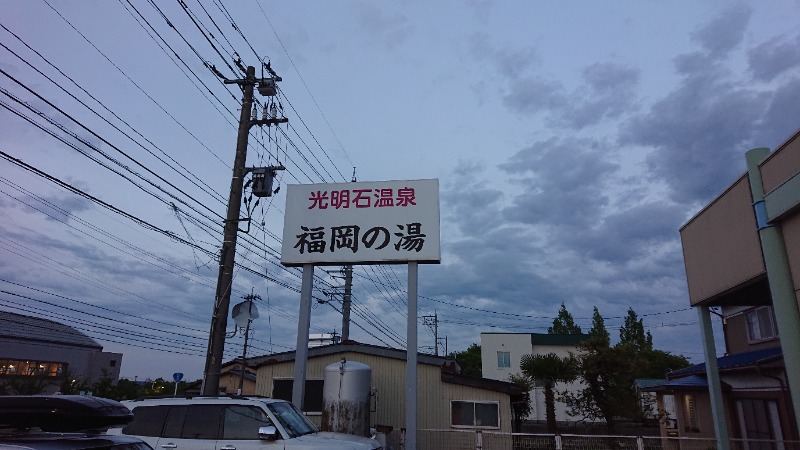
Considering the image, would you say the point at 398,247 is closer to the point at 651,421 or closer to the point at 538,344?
the point at 651,421

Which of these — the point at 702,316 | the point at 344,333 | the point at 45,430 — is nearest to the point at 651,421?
the point at 344,333

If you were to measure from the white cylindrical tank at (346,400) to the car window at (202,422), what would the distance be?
7.06 meters

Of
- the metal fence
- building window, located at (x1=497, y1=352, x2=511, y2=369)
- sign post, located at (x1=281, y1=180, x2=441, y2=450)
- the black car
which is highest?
sign post, located at (x1=281, y1=180, x2=441, y2=450)

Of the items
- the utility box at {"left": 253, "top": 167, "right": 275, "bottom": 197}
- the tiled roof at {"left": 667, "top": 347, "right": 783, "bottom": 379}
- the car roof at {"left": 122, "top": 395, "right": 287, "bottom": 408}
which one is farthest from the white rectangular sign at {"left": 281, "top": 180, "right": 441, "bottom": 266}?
the tiled roof at {"left": 667, "top": 347, "right": 783, "bottom": 379}

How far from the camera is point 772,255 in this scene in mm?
8180

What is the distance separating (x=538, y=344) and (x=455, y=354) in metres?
27.9

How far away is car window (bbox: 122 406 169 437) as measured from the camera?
8586 mm

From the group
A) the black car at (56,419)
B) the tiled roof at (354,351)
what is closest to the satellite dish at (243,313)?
the tiled roof at (354,351)

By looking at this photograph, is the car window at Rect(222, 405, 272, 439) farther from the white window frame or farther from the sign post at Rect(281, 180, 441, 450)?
the white window frame

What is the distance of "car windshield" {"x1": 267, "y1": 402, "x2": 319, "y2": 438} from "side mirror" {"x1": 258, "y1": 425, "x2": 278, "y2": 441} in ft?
0.92

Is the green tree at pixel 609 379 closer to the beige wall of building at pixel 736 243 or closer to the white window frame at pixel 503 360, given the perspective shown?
the beige wall of building at pixel 736 243

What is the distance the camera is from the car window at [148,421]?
28.2 feet

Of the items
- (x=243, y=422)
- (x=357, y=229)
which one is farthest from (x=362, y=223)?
(x=243, y=422)

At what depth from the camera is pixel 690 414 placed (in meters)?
19.7
